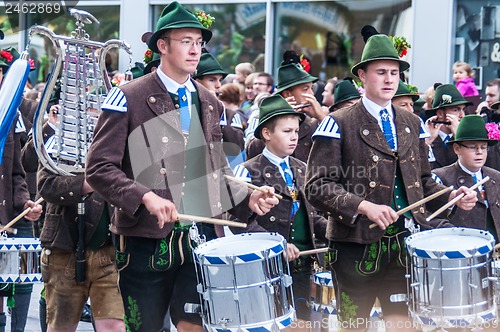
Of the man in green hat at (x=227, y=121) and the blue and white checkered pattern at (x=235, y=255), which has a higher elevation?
the man in green hat at (x=227, y=121)

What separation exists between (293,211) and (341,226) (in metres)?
0.87

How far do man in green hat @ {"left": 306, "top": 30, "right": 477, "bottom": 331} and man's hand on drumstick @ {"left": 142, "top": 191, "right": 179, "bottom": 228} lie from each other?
1271 millimetres

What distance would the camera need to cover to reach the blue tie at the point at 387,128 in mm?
6332

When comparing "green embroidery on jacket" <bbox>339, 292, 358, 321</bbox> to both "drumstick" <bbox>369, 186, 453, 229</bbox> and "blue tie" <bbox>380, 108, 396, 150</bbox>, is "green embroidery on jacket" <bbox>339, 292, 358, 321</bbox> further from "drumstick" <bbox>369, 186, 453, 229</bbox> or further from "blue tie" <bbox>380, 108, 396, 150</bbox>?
"blue tie" <bbox>380, 108, 396, 150</bbox>

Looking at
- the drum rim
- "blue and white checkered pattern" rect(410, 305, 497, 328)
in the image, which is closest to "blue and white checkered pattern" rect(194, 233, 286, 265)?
the drum rim

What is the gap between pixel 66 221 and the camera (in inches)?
267

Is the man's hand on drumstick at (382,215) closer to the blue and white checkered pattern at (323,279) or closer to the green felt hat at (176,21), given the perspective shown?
the green felt hat at (176,21)

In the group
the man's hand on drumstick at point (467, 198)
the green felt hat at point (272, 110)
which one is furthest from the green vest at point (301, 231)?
the man's hand on drumstick at point (467, 198)

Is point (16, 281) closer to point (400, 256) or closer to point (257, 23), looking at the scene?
point (400, 256)

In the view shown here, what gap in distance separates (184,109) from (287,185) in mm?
1630

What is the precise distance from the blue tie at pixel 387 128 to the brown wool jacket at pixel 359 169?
41mm

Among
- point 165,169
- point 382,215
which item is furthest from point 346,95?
point 165,169

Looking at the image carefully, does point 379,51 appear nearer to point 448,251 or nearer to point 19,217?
point 448,251

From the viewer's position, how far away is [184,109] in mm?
5711
